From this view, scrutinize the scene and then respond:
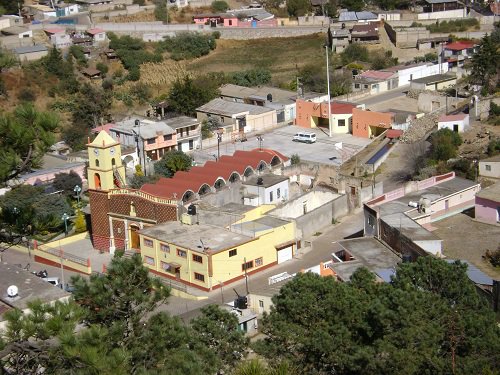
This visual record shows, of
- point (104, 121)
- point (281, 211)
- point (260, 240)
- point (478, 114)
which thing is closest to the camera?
point (260, 240)

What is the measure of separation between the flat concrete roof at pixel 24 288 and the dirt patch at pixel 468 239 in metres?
8.95

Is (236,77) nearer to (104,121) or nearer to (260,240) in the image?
(104,121)

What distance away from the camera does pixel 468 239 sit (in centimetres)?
2228

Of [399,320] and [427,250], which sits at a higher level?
[399,320]

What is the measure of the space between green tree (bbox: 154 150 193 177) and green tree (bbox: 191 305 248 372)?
17027 mm

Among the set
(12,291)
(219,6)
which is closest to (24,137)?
(12,291)

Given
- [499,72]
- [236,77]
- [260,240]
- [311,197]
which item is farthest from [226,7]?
[260,240]

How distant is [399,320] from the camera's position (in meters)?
12.9

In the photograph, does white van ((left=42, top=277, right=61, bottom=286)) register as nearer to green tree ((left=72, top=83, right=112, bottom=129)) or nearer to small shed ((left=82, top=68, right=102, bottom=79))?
green tree ((left=72, top=83, right=112, bottom=129))

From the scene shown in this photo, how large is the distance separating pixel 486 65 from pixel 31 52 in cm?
2337

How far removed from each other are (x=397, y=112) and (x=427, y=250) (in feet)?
53.1

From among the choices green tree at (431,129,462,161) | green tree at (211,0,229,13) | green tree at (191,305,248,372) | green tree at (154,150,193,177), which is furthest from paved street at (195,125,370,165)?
green tree at (211,0,229,13)

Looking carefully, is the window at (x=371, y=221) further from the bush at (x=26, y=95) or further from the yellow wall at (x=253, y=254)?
the bush at (x=26, y=95)

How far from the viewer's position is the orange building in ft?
112
